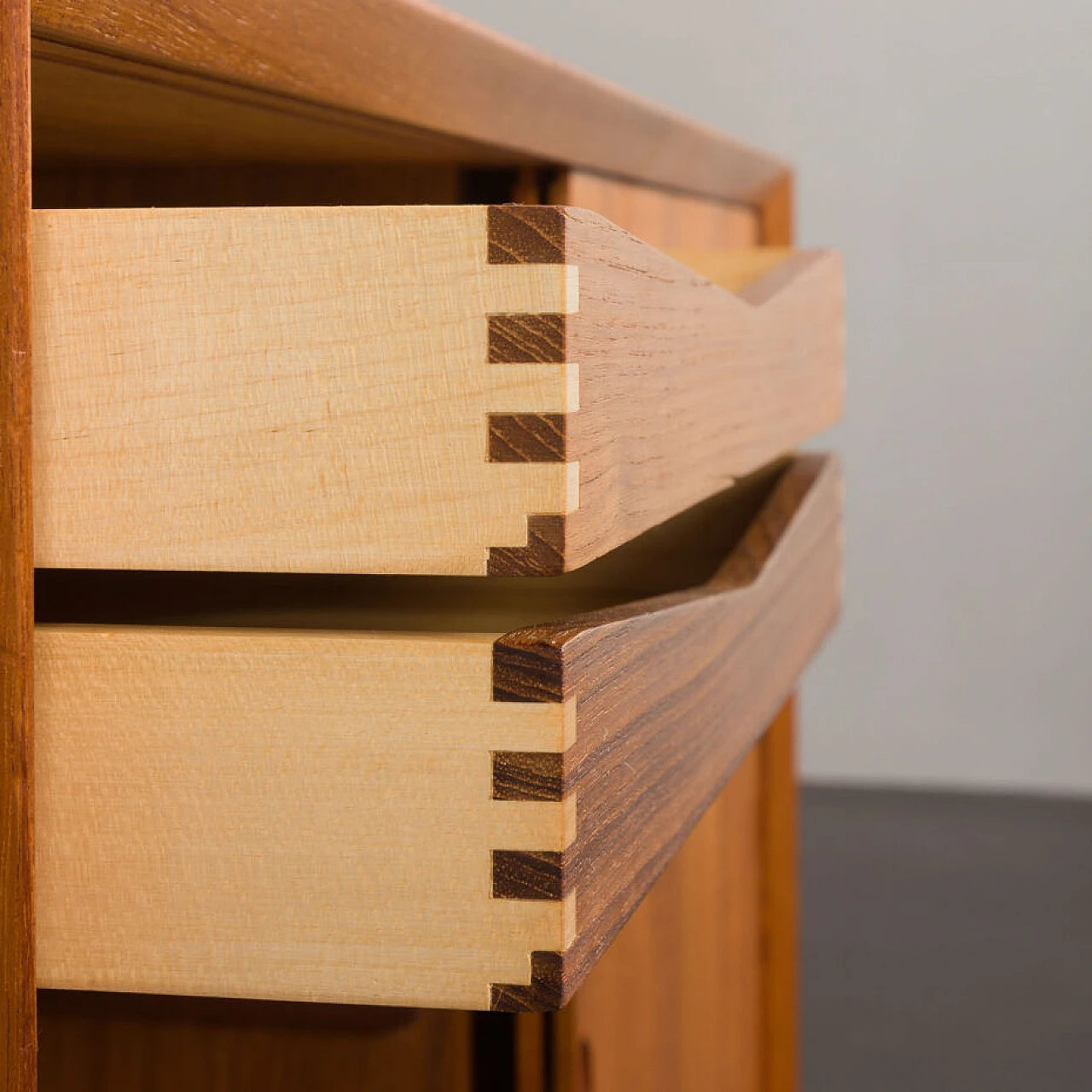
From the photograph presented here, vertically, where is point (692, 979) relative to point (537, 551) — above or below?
below

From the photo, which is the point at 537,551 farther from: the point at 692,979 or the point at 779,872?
the point at 779,872

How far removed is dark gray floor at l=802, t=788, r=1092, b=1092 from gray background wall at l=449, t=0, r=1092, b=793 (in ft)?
0.44

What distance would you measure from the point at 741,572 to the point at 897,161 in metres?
2.25

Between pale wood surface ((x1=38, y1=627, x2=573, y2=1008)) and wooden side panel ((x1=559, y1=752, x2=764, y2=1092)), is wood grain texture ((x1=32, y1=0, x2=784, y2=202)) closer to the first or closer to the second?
pale wood surface ((x1=38, y1=627, x2=573, y2=1008))

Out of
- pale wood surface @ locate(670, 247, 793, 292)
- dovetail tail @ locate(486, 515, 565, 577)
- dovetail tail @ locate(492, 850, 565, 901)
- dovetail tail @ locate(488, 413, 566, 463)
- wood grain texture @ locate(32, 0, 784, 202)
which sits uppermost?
wood grain texture @ locate(32, 0, 784, 202)

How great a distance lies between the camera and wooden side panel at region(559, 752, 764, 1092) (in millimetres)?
787

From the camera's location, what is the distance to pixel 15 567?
36 centimetres

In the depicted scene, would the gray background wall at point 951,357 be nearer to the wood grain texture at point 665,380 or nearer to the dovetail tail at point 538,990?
the wood grain texture at point 665,380

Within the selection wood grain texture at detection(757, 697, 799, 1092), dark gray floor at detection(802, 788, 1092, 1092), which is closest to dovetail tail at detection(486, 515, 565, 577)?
wood grain texture at detection(757, 697, 799, 1092)

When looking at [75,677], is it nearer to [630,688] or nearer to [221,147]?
[630,688]

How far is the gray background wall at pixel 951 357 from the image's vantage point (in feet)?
8.59

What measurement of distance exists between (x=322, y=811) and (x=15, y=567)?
83 millimetres

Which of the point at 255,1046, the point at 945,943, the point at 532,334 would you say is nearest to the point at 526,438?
the point at 532,334

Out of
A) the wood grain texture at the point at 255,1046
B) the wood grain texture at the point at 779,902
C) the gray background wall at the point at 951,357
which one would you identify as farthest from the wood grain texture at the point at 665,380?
the gray background wall at the point at 951,357
